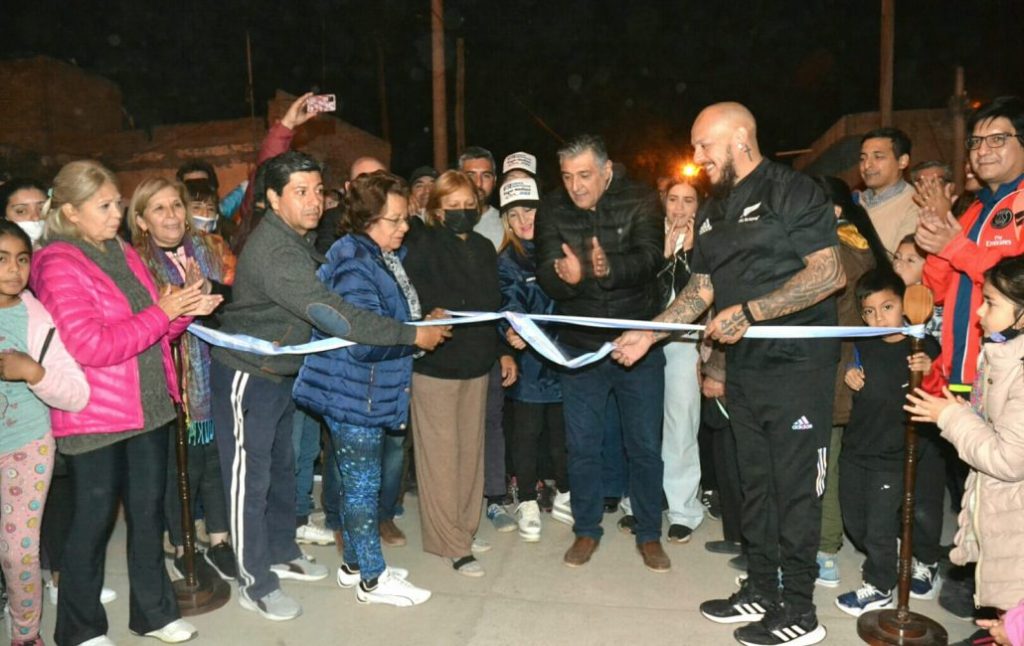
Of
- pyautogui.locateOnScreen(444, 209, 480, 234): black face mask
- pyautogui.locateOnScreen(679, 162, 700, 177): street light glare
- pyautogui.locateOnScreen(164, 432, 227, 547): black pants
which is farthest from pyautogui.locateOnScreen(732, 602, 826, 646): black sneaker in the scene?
pyautogui.locateOnScreen(164, 432, 227, 547): black pants

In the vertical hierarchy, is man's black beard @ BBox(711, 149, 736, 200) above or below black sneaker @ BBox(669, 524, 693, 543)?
above

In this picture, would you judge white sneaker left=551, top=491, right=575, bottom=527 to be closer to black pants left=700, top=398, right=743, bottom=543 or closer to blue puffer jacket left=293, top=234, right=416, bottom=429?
black pants left=700, top=398, right=743, bottom=543

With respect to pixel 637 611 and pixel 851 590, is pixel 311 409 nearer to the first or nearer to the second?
pixel 637 611

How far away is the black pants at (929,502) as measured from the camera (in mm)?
4086

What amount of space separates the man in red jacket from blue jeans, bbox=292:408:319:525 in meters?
3.74

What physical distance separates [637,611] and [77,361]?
2911 millimetres

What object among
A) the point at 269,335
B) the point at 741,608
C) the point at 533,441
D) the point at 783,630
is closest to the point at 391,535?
the point at 533,441

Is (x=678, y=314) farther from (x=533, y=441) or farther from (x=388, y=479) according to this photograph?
(x=388, y=479)

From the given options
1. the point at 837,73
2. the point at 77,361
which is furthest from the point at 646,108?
the point at 77,361

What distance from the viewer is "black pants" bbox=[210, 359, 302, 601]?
12.7ft

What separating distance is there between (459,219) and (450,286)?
39 centimetres

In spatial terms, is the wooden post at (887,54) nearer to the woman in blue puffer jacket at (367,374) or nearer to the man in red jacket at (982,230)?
the man in red jacket at (982,230)

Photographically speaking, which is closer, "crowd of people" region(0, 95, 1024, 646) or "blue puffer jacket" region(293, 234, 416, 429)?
"crowd of people" region(0, 95, 1024, 646)

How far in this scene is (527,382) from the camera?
5.26 m
